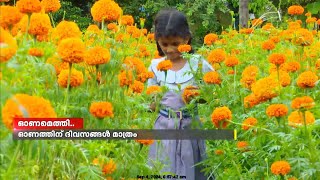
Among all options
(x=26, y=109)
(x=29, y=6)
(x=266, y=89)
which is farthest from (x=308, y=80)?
(x=26, y=109)

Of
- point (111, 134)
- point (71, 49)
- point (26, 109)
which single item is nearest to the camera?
point (26, 109)

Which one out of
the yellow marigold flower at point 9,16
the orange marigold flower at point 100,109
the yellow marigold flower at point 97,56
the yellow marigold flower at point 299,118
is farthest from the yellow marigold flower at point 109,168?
the yellow marigold flower at point 299,118

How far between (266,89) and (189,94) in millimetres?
551

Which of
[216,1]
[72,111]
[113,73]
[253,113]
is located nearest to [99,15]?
[113,73]

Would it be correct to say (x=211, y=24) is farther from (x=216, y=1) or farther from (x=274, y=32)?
(x=274, y=32)

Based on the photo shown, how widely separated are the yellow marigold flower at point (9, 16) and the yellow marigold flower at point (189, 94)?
1.18 metres

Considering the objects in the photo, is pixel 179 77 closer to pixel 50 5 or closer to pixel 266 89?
pixel 266 89

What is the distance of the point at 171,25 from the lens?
3.20 metres

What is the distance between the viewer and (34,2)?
205 centimetres

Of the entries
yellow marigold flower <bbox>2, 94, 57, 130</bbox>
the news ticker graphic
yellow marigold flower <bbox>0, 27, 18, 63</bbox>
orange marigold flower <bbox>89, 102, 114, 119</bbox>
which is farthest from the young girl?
yellow marigold flower <bbox>0, 27, 18, 63</bbox>

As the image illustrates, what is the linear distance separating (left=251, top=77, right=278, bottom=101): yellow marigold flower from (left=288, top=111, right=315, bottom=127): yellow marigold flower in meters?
0.16

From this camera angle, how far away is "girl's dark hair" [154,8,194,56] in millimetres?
3197

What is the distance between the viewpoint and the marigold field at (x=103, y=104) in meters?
1.72

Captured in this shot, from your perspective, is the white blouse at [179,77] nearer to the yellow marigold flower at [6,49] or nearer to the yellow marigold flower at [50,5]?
the yellow marigold flower at [50,5]
